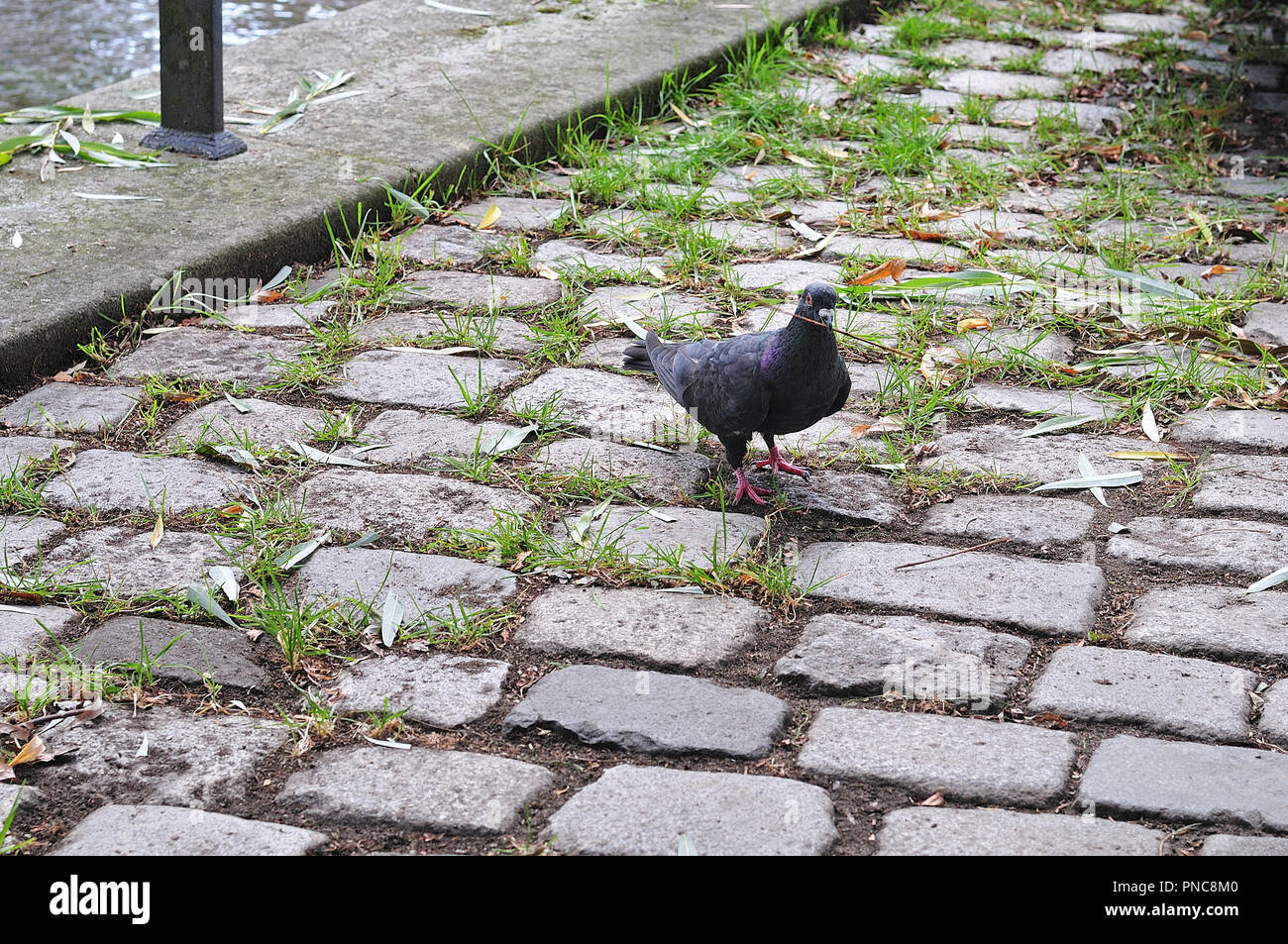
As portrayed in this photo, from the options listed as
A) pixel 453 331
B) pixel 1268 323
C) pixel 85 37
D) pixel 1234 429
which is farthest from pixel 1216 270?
pixel 85 37

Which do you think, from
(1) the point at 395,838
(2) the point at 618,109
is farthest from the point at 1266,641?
(2) the point at 618,109

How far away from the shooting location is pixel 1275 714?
2.02 m

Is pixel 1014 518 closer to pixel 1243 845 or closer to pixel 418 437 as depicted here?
pixel 1243 845

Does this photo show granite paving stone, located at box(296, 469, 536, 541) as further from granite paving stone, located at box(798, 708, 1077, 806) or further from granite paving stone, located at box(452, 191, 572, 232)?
granite paving stone, located at box(452, 191, 572, 232)

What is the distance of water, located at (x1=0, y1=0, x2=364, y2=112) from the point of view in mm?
5594

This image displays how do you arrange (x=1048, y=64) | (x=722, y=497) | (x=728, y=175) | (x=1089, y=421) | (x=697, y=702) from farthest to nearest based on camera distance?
(x=1048, y=64) → (x=728, y=175) → (x=1089, y=421) → (x=722, y=497) → (x=697, y=702)

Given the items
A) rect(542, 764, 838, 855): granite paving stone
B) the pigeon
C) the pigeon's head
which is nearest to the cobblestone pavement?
rect(542, 764, 838, 855): granite paving stone

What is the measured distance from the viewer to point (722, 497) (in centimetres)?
261

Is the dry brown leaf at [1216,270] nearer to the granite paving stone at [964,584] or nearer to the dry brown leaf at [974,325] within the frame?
the dry brown leaf at [974,325]

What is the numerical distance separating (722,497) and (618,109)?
Answer: 2756 millimetres

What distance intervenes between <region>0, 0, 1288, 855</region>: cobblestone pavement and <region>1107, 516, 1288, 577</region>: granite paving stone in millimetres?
10

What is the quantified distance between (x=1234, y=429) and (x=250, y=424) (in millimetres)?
2268
